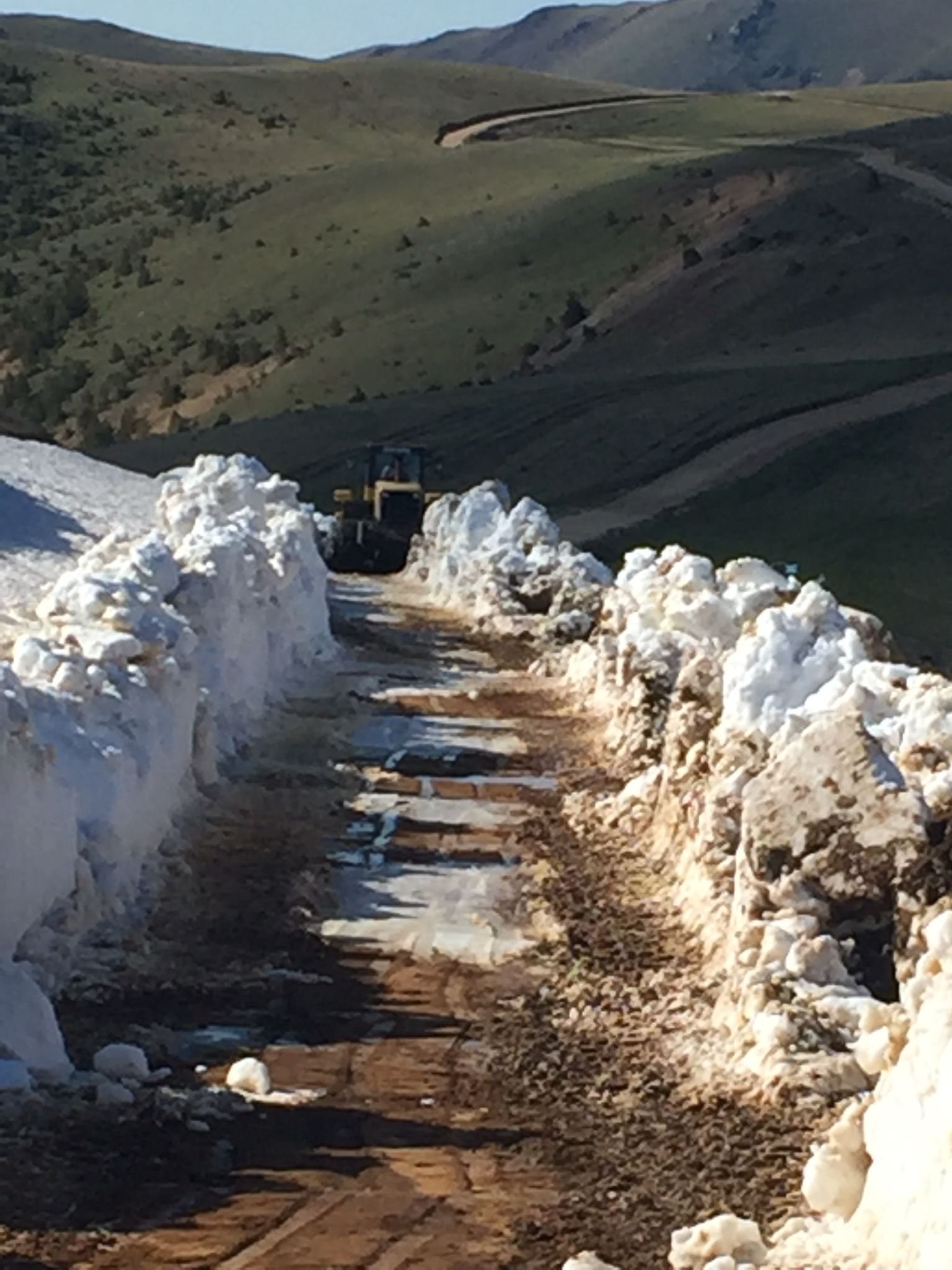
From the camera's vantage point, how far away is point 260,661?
18.0m

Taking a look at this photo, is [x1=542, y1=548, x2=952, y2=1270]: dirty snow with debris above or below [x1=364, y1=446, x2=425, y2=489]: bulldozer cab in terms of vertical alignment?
above

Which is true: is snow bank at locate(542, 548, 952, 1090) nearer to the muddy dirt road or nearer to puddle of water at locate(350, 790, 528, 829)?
the muddy dirt road

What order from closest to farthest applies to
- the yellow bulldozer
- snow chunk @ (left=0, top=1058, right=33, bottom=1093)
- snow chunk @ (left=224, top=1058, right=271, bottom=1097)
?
snow chunk @ (left=0, top=1058, right=33, bottom=1093) → snow chunk @ (left=224, top=1058, right=271, bottom=1097) → the yellow bulldozer

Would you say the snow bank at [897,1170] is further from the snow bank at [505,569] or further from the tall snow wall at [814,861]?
the snow bank at [505,569]

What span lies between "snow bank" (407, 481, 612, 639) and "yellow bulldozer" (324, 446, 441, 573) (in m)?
0.80

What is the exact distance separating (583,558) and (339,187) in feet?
197

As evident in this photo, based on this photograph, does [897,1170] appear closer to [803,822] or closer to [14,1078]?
[14,1078]

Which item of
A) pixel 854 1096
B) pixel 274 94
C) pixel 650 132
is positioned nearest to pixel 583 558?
pixel 854 1096

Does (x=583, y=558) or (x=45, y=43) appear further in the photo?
(x=45, y=43)

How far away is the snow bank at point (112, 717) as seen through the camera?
959 cm

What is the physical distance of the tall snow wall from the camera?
671cm

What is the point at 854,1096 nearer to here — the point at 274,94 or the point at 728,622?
the point at 728,622

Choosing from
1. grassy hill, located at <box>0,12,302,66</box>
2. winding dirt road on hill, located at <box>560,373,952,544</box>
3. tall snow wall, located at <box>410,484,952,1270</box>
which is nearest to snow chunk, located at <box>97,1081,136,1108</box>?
tall snow wall, located at <box>410,484,952,1270</box>

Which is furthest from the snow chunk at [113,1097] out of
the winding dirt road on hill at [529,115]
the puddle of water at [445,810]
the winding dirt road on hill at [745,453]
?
the winding dirt road on hill at [529,115]
